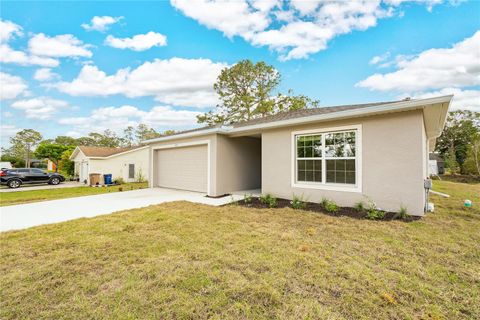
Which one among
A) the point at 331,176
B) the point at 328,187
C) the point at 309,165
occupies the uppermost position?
the point at 309,165

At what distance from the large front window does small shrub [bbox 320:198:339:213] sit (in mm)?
607

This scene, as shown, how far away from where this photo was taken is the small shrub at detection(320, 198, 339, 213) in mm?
5969

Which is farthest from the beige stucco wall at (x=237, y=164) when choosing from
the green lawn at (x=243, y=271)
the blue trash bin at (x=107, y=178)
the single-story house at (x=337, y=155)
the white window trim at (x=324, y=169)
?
the blue trash bin at (x=107, y=178)

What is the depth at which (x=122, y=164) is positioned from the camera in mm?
18047

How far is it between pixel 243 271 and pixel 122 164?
59.1ft

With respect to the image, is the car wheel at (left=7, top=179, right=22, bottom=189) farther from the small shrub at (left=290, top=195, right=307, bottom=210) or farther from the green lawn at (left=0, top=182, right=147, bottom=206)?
the small shrub at (left=290, top=195, right=307, bottom=210)

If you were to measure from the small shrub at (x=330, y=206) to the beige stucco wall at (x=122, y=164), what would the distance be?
1588 cm

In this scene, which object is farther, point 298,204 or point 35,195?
point 35,195

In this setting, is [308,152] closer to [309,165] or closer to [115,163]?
[309,165]

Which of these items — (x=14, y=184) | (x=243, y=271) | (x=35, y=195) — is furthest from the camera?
(x=14, y=184)

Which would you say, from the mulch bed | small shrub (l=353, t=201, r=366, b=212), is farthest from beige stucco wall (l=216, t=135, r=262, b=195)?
small shrub (l=353, t=201, r=366, b=212)

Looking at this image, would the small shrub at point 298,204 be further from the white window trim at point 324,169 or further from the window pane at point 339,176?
the window pane at point 339,176

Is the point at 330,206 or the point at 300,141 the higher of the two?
the point at 300,141

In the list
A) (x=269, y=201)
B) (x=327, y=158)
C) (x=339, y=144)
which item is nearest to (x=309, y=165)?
(x=327, y=158)
